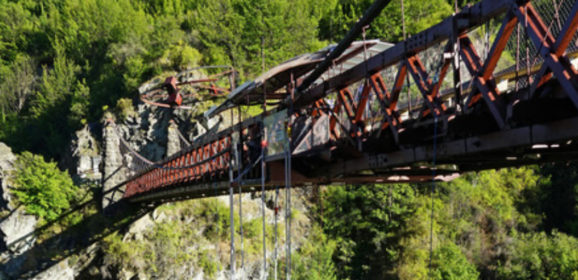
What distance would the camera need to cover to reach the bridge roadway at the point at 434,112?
3.01m

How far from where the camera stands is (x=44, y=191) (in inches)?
774

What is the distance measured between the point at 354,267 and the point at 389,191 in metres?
4.98

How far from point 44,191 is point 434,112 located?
21.5 meters

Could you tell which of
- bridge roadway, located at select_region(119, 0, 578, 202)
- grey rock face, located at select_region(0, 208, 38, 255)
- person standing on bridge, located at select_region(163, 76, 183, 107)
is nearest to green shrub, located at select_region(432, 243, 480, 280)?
bridge roadway, located at select_region(119, 0, 578, 202)

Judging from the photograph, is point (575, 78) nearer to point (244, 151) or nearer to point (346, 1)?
point (244, 151)

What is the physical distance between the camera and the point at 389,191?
22172 millimetres

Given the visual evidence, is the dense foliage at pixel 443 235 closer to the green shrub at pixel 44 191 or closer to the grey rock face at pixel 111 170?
the grey rock face at pixel 111 170

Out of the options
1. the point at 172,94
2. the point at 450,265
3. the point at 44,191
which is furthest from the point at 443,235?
the point at 44,191

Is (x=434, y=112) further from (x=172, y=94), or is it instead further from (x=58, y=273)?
(x=58, y=273)

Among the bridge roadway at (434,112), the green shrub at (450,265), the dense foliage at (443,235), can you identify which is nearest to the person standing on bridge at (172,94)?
the bridge roadway at (434,112)

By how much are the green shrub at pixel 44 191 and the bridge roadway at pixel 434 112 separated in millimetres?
15740

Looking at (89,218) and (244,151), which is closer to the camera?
(244,151)

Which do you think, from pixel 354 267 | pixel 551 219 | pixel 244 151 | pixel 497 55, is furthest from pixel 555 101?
pixel 551 219

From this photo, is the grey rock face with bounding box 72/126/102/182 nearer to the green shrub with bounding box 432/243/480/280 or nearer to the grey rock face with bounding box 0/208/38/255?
the grey rock face with bounding box 0/208/38/255
